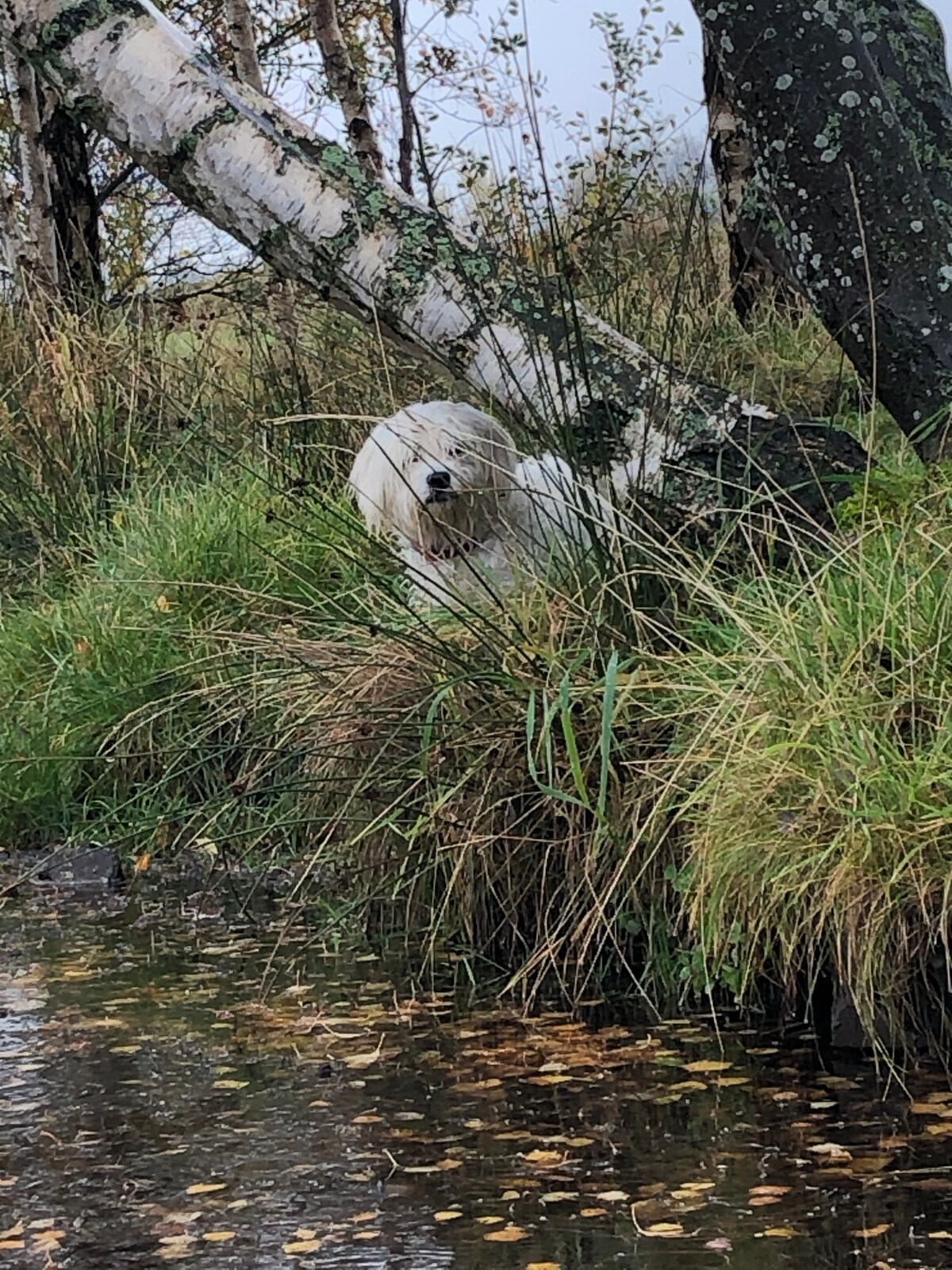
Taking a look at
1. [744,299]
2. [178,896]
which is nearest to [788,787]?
[178,896]

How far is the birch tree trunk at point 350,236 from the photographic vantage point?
3.96 meters

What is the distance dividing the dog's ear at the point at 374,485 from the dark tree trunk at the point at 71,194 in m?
4.61

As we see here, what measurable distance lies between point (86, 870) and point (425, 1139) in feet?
7.40

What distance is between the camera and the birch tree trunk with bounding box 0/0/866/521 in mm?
3965

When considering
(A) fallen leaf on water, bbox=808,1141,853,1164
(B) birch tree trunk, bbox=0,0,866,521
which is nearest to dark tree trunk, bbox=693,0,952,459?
(B) birch tree trunk, bbox=0,0,866,521

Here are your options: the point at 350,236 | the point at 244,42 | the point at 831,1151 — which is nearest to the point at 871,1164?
the point at 831,1151

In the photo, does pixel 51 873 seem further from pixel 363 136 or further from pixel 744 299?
pixel 363 136

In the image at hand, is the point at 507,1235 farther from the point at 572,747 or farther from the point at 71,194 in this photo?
the point at 71,194

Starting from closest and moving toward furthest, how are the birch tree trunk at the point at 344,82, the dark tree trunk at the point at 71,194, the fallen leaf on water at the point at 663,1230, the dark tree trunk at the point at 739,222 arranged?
the fallen leaf on water at the point at 663,1230, the dark tree trunk at the point at 739,222, the birch tree trunk at the point at 344,82, the dark tree trunk at the point at 71,194

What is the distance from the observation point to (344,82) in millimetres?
8383

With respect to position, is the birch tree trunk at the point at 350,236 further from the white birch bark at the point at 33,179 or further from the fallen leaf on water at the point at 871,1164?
the white birch bark at the point at 33,179

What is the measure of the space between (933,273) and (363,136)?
5017 mm

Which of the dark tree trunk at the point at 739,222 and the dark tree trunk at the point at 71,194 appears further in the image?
the dark tree trunk at the point at 71,194

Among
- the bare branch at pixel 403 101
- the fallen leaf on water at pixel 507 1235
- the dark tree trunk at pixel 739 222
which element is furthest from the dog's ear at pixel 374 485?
the bare branch at pixel 403 101
